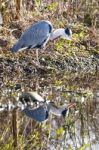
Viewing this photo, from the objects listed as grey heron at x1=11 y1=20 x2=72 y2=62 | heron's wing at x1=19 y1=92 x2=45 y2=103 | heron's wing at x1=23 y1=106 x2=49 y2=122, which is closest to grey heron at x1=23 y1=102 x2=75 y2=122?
heron's wing at x1=23 y1=106 x2=49 y2=122

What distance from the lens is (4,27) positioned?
10281mm

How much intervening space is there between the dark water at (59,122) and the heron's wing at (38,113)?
2.4 inches

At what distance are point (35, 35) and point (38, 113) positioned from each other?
2.93 m

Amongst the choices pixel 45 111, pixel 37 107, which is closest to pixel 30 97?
pixel 37 107

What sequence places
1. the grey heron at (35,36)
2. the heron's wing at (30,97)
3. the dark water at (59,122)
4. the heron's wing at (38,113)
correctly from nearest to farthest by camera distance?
the dark water at (59,122), the heron's wing at (38,113), the heron's wing at (30,97), the grey heron at (35,36)

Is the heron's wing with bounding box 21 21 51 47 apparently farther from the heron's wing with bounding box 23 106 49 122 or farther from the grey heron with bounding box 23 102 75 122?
the heron's wing with bounding box 23 106 49 122

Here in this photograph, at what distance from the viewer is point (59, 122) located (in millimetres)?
6043

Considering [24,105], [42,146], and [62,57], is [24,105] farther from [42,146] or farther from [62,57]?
[62,57]

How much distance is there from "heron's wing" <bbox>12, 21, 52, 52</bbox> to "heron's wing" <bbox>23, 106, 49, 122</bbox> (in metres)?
2.39

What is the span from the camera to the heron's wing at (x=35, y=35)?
8820 mm

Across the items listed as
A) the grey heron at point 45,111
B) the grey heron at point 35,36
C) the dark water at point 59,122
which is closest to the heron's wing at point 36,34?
the grey heron at point 35,36

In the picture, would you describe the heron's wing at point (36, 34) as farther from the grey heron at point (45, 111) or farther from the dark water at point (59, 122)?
the grey heron at point (45, 111)


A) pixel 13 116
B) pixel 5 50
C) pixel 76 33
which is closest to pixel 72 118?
pixel 13 116

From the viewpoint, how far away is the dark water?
522 centimetres
